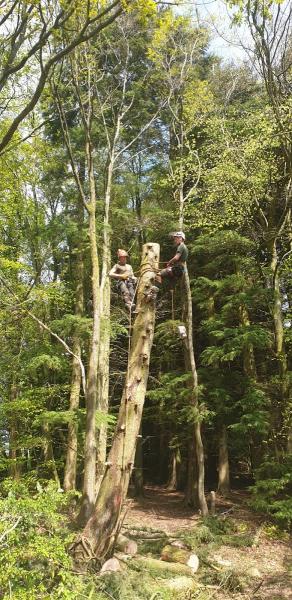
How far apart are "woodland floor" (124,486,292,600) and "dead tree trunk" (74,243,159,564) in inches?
68.6

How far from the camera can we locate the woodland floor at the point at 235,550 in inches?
294

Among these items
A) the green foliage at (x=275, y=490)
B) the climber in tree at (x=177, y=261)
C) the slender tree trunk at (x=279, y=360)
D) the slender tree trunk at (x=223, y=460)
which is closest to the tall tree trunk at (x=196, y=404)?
the green foliage at (x=275, y=490)

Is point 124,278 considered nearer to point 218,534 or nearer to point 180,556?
point 180,556

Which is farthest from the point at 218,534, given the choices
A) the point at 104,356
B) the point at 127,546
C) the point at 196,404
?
the point at 104,356

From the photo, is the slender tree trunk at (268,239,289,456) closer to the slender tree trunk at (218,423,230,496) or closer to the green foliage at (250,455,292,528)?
the green foliage at (250,455,292,528)

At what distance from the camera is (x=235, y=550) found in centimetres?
966

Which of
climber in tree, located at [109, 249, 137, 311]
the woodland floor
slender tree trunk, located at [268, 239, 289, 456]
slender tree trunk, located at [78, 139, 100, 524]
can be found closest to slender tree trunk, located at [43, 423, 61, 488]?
the woodland floor

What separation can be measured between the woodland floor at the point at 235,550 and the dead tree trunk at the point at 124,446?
174 cm

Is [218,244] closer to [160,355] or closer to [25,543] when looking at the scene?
[160,355]

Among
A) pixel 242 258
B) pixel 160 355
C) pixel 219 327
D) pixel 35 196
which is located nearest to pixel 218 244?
pixel 242 258

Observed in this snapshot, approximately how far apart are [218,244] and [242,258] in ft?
2.76

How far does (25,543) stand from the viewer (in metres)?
4.86

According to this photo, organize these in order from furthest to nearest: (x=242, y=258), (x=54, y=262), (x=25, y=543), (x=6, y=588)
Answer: (x=54, y=262)
(x=242, y=258)
(x=25, y=543)
(x=6, y=588)

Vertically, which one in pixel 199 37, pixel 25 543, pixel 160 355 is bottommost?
pixel 25 543
